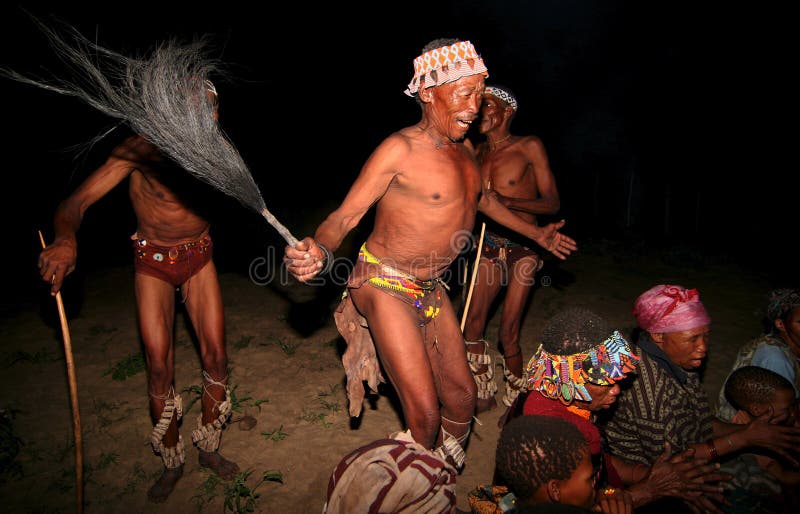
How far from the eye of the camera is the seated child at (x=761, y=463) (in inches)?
102

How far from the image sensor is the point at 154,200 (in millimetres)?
3387

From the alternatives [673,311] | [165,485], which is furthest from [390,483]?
[165,485]

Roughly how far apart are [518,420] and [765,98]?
15.5m

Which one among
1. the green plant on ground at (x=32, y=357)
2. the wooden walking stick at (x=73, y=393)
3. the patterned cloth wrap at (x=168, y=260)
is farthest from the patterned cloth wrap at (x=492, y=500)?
the green plant on ground at (x=32, y=357)

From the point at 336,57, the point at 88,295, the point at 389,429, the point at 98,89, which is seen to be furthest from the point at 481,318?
the point at 336,57

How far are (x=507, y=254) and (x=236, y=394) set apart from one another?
2927 millimetres

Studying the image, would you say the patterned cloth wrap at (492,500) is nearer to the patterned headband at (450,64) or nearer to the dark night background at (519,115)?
the patterned headband at (450,64)

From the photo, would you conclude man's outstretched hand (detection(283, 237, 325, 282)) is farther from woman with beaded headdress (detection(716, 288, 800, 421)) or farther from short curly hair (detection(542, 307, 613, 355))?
A: woman with beaded headdress (detection(716, 288, 800, 421))

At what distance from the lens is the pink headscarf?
265 cm

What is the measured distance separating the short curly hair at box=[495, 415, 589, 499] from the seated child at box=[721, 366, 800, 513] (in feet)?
4.77

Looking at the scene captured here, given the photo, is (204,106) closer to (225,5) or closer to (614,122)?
(225,5)

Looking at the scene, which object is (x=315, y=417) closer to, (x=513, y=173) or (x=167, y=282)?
(x=167, y=282)

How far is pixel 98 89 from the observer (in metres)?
2.33

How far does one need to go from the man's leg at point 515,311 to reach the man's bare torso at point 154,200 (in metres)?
2.73
